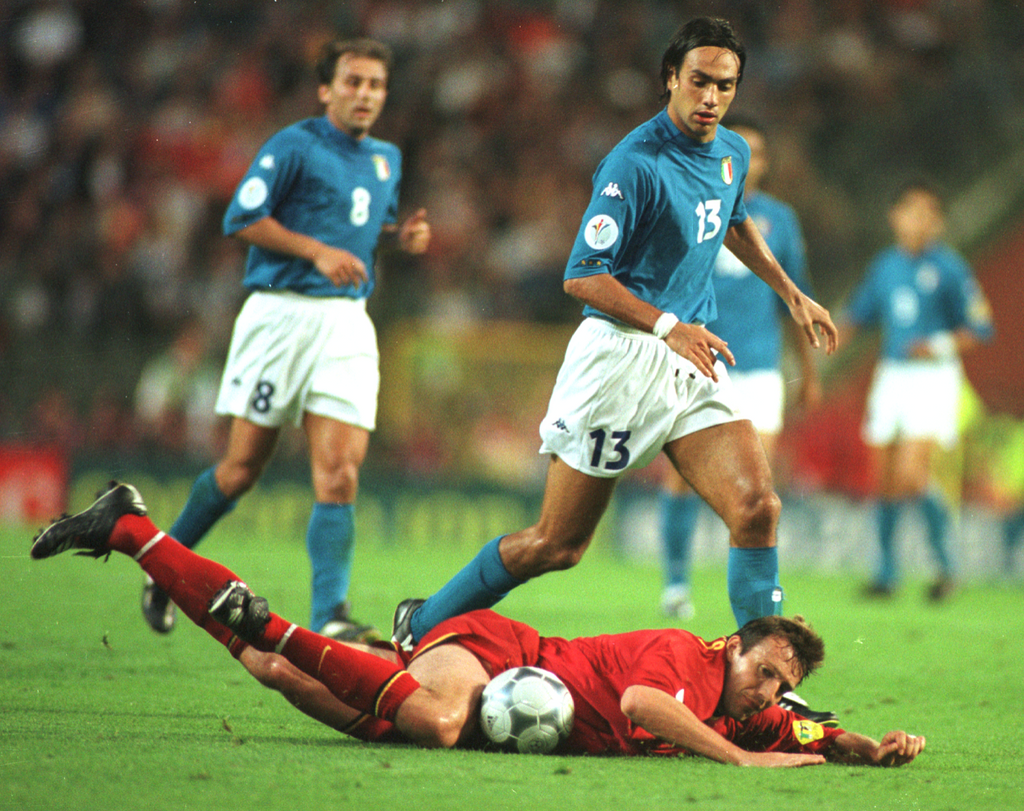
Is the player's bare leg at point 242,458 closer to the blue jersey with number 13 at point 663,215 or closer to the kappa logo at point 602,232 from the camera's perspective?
the blue jersey with number 13 at point 663,215

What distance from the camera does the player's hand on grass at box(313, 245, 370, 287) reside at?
5.09 m

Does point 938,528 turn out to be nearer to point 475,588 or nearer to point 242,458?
point 242,458

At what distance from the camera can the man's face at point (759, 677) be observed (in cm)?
354

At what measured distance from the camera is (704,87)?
4098mm

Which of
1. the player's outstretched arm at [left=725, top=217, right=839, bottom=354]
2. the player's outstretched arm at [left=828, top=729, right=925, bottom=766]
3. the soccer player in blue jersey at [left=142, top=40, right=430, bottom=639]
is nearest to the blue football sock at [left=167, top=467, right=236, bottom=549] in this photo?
the soccer player in blue jersey at [left=142, top=40, right=430, bottom=639]

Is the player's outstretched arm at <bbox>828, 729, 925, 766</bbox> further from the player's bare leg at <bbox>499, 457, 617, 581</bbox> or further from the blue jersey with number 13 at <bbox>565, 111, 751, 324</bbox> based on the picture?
the blue jersey with number 13 at <bbox>565, 111, 751, 324</bbox>

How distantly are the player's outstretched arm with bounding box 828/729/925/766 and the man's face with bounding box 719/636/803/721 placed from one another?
261 millimetres

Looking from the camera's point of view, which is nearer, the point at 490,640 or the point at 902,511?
the point at 490,640

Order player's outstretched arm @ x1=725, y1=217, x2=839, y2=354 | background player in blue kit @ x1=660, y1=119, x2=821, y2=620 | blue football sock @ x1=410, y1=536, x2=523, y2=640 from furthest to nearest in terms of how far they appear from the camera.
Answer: background player in blue kit @ x1=660, y1=119, x2=821, y2=620
player's outstretched arm @ x1=725, y1=217, x2=839, y2=354
blue football sock @ x1=410, y1=536, x2=523, y2=640

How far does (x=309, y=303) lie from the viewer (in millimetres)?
5438

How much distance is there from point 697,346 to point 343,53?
2.47 meters

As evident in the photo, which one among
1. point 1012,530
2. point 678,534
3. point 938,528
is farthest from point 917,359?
point 678,534

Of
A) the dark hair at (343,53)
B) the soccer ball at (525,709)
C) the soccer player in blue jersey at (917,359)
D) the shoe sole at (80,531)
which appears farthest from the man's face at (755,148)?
the shoe sole at (80,531)

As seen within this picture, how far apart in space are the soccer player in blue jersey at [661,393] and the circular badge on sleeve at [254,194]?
1.70 m
